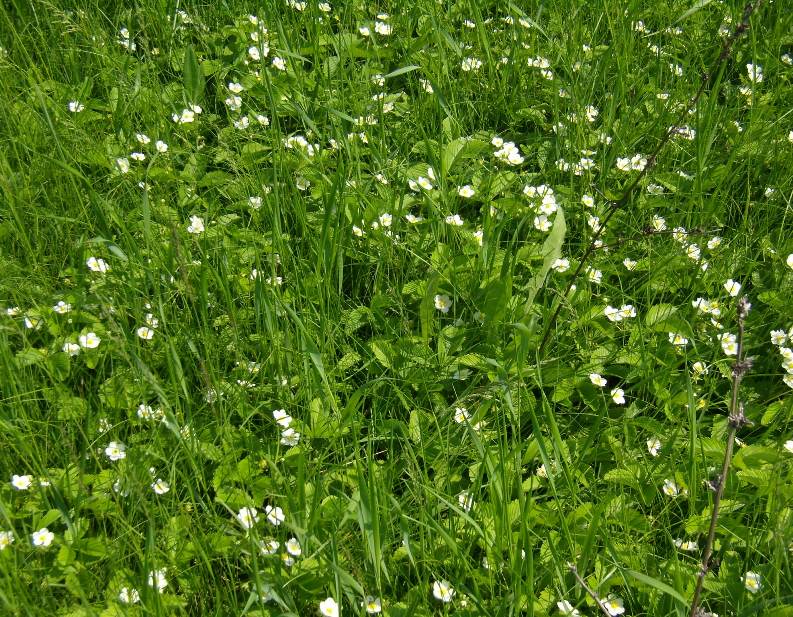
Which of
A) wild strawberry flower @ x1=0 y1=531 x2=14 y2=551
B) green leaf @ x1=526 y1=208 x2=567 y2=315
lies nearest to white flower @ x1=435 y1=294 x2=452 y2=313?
green leaf @ x1=526 y1=208 x2=567 y2=315

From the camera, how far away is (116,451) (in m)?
2.28

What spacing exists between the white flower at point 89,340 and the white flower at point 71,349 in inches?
0.9

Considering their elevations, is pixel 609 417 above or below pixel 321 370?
below

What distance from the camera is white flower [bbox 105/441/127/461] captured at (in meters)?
2.26

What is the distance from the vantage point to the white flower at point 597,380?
2.60m

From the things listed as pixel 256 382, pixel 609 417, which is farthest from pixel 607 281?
pixel 256 382

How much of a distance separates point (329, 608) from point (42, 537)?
0.74 m

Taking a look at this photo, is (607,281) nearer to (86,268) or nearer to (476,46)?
(476,46)

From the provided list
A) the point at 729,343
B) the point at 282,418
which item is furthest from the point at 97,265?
the point at 729,343

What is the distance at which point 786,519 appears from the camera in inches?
87.4

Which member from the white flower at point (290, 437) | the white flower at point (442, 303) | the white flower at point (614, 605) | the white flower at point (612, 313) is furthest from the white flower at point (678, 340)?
the white flower at point (290, 437)

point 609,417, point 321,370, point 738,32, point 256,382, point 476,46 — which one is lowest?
point 609,417

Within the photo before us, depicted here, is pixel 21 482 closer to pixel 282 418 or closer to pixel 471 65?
pixel 282 418

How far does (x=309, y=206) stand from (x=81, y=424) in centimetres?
116
